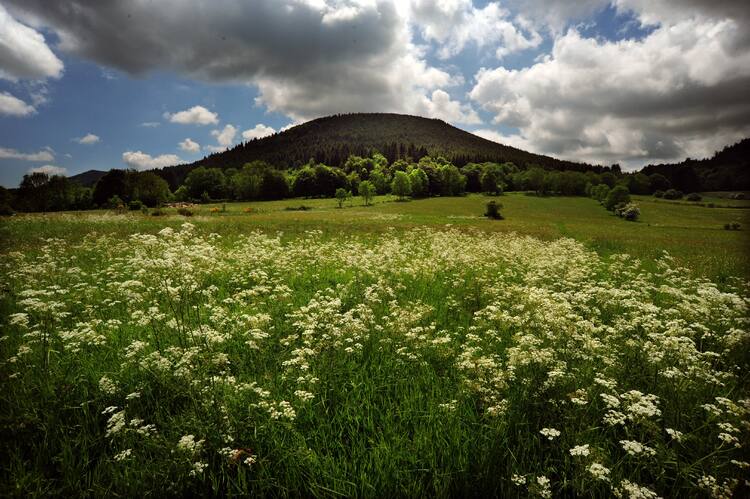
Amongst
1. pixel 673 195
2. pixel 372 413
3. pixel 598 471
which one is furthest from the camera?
pixel 673 195

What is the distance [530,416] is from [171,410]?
4.54 metres

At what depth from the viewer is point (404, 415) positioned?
3.98 metres

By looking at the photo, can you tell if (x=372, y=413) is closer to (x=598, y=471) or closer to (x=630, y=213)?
(x=598, y=471)

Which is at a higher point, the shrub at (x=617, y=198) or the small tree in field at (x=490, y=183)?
the small tree in field at (x=490, y=183)

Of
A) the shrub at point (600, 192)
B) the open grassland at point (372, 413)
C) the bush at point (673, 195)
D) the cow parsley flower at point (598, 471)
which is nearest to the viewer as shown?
the cow parsley flower at point (598, 471)

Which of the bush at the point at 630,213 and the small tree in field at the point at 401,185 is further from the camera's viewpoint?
the small tree in field at the point at 401,185

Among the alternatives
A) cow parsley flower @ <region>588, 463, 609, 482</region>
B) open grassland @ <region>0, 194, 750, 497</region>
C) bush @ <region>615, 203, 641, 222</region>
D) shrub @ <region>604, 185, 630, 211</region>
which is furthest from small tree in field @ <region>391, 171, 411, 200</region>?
cow parsley flower @ <region>588, 463, 609, 482</region>

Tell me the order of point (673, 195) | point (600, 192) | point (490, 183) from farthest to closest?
1. point (490, 183)
2. point (673, 195)
3. point (600, 192)

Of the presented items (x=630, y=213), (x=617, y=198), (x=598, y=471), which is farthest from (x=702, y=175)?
(x=598, y=471)

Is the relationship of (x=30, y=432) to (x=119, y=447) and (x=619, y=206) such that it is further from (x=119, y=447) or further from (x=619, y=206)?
(x=619, y=206)

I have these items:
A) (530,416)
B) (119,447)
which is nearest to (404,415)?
(530,416)

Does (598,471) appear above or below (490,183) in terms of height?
below

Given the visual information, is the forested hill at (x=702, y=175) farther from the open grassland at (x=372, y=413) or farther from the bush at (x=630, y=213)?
the open grassland at (x=372, y=413)

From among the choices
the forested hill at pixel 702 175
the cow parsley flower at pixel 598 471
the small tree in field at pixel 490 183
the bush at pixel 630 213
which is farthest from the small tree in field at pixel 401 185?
the cow parsley flower at pixel 598 471
